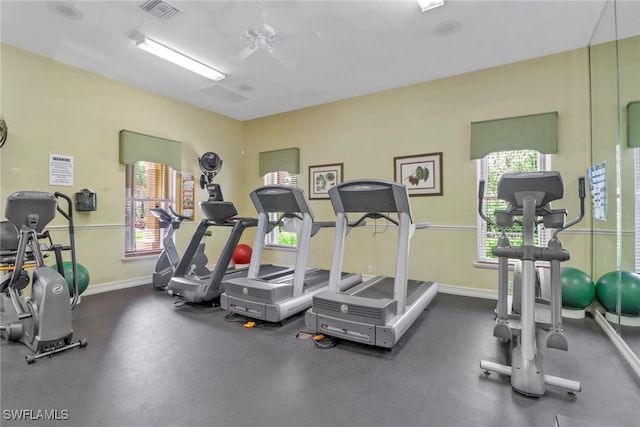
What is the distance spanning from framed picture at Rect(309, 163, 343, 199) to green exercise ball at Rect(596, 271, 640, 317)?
375 centimetres

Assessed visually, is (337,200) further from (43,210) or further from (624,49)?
(624,49)

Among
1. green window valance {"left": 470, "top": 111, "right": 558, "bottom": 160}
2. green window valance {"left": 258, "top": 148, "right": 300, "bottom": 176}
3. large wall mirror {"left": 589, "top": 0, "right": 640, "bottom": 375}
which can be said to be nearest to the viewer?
large wall mirror {"left": 589, "top": 0, "right": 640, "bottom": 375}

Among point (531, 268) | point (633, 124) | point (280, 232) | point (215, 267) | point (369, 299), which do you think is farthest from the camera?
point (280, 232)

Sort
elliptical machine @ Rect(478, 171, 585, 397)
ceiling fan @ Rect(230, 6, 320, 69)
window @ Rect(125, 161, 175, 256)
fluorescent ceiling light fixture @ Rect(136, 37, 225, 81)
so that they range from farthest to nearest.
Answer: window @ Rect(125, 161, 175, 256) < fluorescent ceiling light fixture @ Rect(136, 37, 225, 81) < ceiling fan @ Rect(230, 6, 320, 69) < elliptical machine @ Rect(478, 171, 585, 397)

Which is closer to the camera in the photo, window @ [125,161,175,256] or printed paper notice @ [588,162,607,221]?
printed paper notice @ [588,162,607,221]

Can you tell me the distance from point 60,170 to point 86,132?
644 millimetres

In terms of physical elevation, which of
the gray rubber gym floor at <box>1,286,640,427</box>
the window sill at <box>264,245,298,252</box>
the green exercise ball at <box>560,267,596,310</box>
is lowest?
the gray rubber gym floor at <box>1,286,640,427</box>

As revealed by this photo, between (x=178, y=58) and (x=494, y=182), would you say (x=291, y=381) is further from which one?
(x=178, y=58)

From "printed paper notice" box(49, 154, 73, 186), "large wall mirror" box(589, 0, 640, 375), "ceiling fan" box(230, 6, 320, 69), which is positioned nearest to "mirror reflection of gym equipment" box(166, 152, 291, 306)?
"ceiling fan" box(230, 6, 320, 69)

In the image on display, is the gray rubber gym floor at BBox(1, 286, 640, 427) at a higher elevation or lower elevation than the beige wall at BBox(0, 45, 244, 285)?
lower

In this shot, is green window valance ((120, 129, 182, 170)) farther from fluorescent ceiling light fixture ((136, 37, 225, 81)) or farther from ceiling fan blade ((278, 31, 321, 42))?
ceiling fan blade ((278, 31, 321, 42))

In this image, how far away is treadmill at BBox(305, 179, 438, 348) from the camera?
2654mm

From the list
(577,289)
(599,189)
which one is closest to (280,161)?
(599,189)

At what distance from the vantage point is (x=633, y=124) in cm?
246
